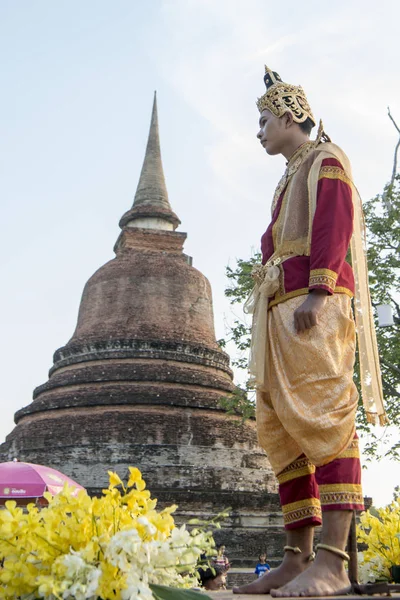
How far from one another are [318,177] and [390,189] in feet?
41.6

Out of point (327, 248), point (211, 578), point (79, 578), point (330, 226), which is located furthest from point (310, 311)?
point (211, 578)

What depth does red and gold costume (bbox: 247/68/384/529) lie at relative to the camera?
3.55 metres

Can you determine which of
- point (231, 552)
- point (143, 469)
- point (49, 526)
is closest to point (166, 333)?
point (143, 469)

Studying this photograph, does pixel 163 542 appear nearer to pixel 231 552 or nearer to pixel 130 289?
pixel 231 552

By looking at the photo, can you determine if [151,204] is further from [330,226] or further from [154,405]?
[330,226]

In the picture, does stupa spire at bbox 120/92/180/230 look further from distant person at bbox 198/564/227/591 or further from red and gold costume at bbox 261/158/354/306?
red and gold costume at bbox 261/158/354/306

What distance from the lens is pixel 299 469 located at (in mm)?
3912

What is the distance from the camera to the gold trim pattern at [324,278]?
12.2 ft

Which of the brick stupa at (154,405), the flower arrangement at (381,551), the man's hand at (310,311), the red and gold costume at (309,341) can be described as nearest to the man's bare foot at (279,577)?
the red and gold costume at (309,341)

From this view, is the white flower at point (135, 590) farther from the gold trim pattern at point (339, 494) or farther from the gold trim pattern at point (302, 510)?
the gold trim pattern at point (302, 510)

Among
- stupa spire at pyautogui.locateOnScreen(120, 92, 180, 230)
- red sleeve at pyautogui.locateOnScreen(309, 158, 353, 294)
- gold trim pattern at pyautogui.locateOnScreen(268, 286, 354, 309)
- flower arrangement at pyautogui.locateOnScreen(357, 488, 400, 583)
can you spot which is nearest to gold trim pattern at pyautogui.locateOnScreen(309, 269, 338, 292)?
red sleeve at pyautogui.locateOnScreen(309, 158, 353, 294)

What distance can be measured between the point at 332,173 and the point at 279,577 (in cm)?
219

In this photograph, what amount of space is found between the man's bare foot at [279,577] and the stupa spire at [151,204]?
19935 mm

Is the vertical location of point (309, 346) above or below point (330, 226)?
below
